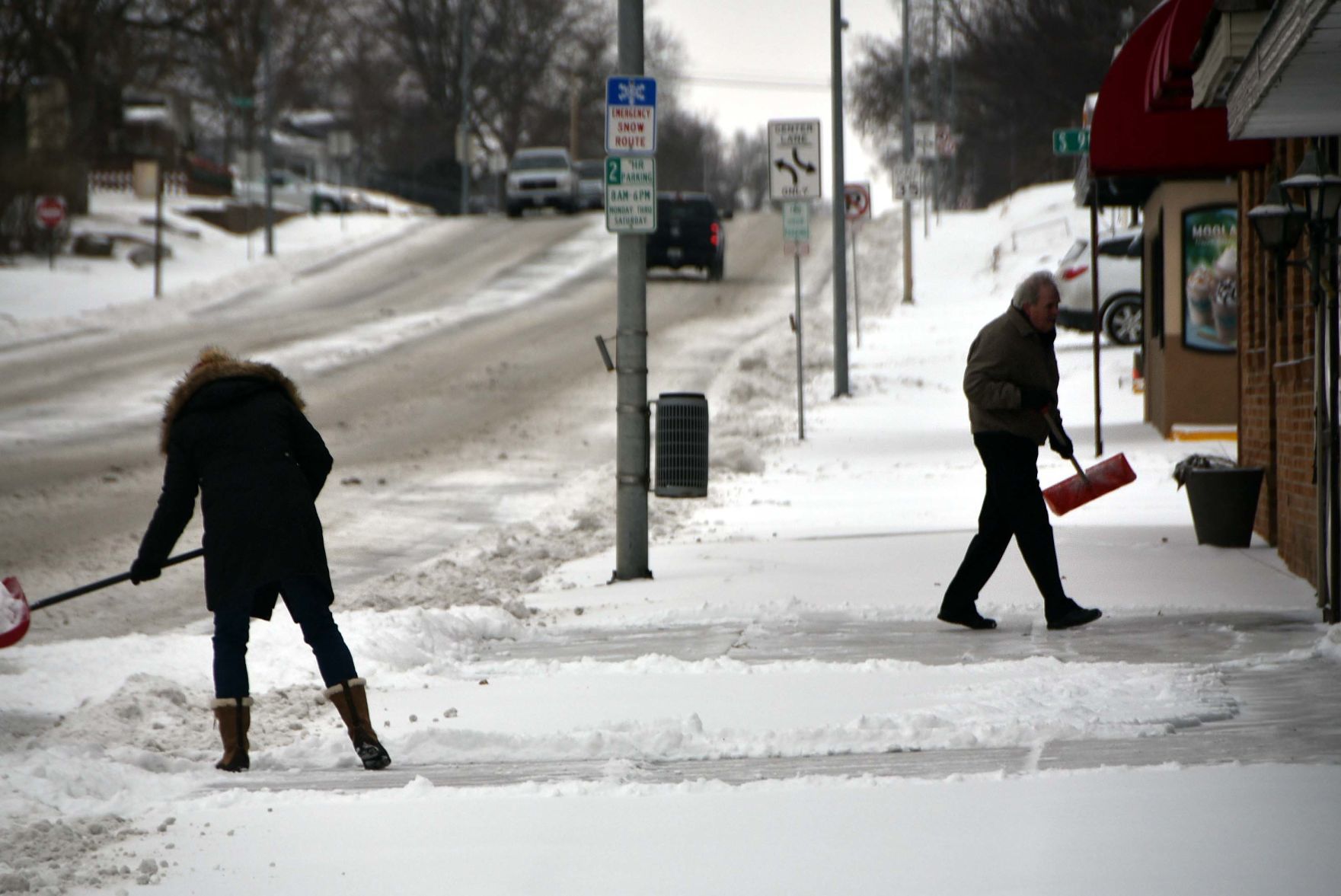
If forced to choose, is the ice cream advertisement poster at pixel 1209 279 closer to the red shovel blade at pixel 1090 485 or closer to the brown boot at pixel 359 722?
the red shovel blade at pixel 1090 485

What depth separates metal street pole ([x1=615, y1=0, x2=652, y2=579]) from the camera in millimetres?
10641

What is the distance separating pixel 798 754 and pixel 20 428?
12718mm

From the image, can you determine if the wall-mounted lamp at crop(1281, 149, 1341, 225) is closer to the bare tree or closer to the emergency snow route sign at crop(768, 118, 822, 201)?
Answer: the emergency snow route sign at crop(768, 118, 822, 201)

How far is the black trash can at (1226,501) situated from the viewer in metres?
11.0

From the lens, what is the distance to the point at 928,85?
6775 centimetres

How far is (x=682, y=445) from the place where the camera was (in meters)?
12.1

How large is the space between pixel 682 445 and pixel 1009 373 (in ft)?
12.8

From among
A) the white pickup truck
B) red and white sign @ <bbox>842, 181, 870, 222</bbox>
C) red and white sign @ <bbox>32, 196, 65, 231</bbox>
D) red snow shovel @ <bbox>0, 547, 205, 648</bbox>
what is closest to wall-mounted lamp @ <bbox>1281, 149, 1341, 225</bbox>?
red snow shovel @ <bbox>0, 547, 205, 648</bbox>

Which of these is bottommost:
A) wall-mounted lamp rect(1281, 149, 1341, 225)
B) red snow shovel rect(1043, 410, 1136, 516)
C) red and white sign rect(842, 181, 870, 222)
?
red snow shovel rect(1043, 410, 1136, 516)

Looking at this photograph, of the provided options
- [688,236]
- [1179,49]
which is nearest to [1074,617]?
[1179,49]

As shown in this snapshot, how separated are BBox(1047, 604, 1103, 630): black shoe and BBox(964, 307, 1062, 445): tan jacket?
2.73ft

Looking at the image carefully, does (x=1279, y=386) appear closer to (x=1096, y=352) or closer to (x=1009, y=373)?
(x=1009, y=373)

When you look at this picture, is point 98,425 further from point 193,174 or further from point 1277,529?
point 193,174

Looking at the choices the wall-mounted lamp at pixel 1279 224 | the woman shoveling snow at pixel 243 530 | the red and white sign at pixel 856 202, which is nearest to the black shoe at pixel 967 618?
the wall-mounted lamp at pixel 1279 224
